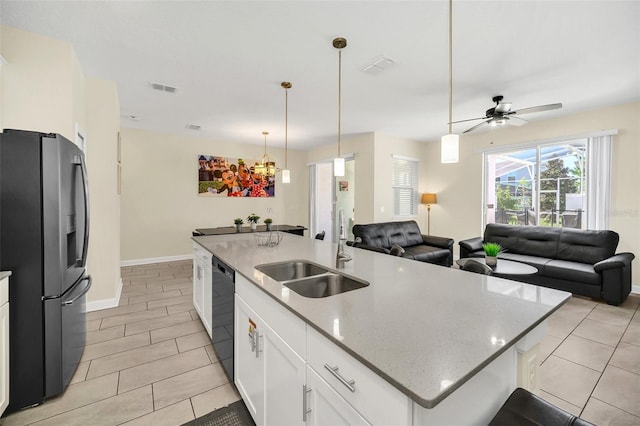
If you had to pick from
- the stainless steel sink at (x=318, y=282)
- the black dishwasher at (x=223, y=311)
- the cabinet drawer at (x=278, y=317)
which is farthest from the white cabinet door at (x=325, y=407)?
the black dishwasher at (x=223, y=311)

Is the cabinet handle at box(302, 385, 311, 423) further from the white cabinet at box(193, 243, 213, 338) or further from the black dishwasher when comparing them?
the white cabinet at box(193, 243, 213, 338)

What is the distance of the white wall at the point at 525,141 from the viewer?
398 cm

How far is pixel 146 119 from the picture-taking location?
4.92 m

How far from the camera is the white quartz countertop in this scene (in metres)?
0.75

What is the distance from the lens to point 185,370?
2205 mm

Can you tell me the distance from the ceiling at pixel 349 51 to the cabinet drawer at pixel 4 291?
200cm

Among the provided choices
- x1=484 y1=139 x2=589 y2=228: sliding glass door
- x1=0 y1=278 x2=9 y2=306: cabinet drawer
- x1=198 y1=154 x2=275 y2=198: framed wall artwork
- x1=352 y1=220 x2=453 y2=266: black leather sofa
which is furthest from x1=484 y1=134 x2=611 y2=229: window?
x1=0 y1=278 x2=9 y2=306: cabinet drawer

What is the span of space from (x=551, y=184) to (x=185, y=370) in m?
5.96

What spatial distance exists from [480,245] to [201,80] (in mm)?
4951

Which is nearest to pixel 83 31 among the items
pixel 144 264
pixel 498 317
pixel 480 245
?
pixel 498 317

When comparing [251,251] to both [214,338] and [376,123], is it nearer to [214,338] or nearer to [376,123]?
[214,338]

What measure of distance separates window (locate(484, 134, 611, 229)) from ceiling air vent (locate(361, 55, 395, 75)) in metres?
3.63

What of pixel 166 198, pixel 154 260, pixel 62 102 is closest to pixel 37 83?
pixel 62 102

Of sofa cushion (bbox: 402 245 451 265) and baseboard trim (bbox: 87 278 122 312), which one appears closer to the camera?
baseboard trim (bbox: 87 278 122 312)
